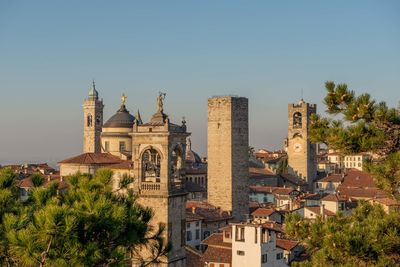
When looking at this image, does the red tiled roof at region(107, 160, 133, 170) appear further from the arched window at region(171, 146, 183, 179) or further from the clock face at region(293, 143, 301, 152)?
the clock face at region(293, 143, 301, 152)

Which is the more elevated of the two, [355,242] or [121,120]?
[121,120]

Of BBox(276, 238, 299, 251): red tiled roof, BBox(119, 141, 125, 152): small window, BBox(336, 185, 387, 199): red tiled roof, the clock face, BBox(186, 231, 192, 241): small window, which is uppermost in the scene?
the clock face

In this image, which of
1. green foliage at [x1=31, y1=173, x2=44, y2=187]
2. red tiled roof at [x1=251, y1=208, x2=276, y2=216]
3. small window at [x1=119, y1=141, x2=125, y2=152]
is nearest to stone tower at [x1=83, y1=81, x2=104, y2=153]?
small window at [x1=119, y1=141, x2=125, y2=152]

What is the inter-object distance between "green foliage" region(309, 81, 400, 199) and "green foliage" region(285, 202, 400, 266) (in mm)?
843

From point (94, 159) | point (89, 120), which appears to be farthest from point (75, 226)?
point (89, 120)

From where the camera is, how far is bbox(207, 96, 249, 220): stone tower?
50594 millimetres

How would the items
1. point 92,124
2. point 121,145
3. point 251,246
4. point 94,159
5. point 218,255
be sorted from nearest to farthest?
point 251,246 < point 218,255 < point 94,159 < point 121,145 < point 92,124

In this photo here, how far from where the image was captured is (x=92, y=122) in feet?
288

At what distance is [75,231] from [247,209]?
3970 centimetres

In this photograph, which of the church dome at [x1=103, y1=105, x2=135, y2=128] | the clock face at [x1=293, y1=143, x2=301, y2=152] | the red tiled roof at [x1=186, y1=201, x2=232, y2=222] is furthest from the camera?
the clock face at [x1=293, y1=143, x2=301, y2=152]

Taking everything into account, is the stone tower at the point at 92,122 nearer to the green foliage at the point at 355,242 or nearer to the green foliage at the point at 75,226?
the green foliage at the point at 75,226

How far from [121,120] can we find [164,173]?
120ft

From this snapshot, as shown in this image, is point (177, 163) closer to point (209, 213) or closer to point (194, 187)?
point (209, 213)

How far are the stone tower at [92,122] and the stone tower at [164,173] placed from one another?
62.2 meters
